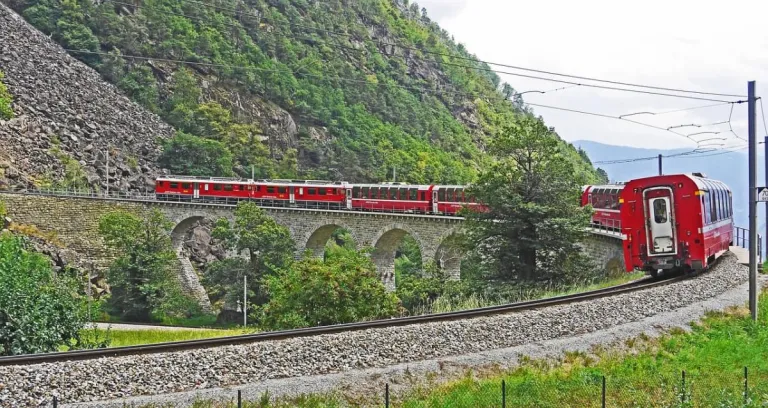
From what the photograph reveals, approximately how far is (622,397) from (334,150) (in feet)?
246

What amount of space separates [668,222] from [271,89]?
71009 mm

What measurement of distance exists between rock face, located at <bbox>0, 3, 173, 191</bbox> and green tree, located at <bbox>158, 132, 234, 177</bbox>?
1.52m

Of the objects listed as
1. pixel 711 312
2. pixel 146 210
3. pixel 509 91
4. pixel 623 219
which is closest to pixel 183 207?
pixel 146 210

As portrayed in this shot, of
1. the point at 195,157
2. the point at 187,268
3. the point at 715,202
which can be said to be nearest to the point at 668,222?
the point at 715,202

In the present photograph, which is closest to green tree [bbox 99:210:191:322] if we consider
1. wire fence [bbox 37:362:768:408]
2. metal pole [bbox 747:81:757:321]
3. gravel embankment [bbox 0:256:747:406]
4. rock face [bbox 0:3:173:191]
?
rock face [bbox 0:3:173:191]

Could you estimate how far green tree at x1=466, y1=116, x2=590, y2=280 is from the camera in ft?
90.4

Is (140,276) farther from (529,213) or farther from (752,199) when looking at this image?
(752,199)

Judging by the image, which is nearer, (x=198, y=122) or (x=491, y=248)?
(x=491, y=248)

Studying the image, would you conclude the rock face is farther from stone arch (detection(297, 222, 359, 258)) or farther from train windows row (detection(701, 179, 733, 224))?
train windows row (detection(701, 179, 733, 224))

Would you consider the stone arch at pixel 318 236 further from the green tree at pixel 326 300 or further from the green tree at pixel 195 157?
the green tree at pixel 326 300

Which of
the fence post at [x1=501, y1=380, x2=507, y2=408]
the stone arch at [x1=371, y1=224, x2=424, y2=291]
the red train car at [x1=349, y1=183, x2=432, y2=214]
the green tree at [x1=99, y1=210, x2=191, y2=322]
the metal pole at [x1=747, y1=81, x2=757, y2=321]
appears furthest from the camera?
the stone arch at [x1=371, y1=224, x2=424, y2=291]

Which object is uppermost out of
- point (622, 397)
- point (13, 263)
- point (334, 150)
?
point (334, 150)

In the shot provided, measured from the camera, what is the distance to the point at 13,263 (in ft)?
71.4

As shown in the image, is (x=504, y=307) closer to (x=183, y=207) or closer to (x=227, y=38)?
(x=183, y=207)
